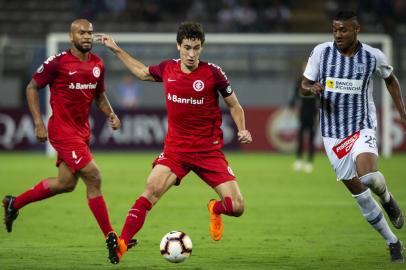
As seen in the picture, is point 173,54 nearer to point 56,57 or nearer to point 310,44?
point 310,44

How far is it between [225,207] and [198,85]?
1.18 metres

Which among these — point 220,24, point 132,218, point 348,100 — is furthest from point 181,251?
point 220,24

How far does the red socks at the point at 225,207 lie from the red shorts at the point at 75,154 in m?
1.40

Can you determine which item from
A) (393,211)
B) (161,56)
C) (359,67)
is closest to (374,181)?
(393,211)

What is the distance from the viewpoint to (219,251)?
30.4 feet

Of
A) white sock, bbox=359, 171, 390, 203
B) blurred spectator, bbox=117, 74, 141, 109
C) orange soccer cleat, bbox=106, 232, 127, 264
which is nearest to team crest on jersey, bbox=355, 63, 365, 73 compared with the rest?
white sock, bbox=359, 171, 390, 203

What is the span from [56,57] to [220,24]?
18937 millimetres

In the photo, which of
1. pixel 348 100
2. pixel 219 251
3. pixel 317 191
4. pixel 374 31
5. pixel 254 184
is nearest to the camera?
pixel 348 100

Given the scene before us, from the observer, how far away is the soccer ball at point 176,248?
26.7 feet

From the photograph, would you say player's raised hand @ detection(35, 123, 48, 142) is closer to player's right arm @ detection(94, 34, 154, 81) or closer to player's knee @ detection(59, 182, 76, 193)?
player's knee @ detection(59, 182, 76, 193)

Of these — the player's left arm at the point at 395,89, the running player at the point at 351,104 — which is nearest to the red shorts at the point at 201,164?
the running player at the point at 351,104

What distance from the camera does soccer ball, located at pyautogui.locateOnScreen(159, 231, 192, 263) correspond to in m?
8.12

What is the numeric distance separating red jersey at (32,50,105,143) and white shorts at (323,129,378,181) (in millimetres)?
2528

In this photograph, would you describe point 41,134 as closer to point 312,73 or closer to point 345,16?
point 312,73
